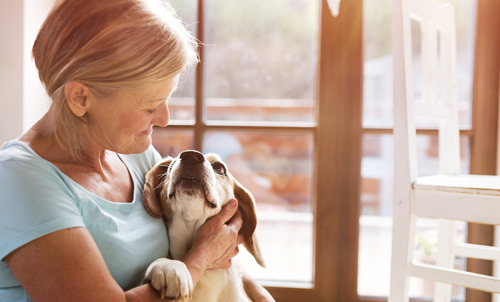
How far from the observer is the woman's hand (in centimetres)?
94

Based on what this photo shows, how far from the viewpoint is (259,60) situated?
73.0 inches

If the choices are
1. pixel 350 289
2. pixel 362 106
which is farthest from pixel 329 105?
pixel 350 289

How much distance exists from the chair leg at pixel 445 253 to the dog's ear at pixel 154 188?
0.93 metres

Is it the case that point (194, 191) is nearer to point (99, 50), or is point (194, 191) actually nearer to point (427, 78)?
point (99, 50)

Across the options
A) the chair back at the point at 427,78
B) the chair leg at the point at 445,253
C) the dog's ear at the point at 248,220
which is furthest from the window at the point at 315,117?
the dog's ear at the point at 248,220

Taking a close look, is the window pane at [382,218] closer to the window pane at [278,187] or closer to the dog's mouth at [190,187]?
the window pane at [278,187]

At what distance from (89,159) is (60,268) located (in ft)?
0.87

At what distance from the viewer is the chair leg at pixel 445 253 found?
58.6 inches

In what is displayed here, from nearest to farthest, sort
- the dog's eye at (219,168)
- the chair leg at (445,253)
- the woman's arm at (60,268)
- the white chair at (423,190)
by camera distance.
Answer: the woman's arm at (60,268) < the dog's eye at (219,168) < the white chair at (423,190) < the chair leg at (445,253)

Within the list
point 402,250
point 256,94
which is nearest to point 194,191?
point 402,250

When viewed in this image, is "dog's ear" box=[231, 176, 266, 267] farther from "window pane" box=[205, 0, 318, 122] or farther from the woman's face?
"window pane" box=[205, 0, 318, 122]

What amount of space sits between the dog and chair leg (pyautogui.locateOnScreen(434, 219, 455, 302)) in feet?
2.34

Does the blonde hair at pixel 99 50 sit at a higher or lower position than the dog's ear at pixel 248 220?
higher

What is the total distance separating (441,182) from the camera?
1.27 meters
